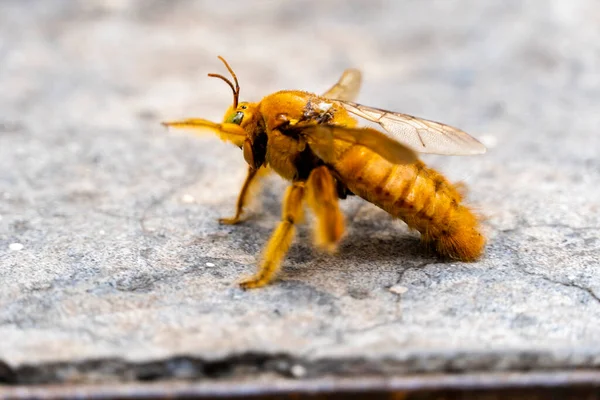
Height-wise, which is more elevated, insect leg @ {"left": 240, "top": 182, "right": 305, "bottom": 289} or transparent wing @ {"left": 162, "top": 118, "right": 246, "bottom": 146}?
transparent wing @ {"left": 162, "top": 118, "right": 246, "bottom": 146}

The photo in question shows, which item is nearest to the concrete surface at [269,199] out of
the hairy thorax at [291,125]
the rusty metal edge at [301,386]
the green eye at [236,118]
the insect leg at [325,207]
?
the rusty metal edge at [301,386]

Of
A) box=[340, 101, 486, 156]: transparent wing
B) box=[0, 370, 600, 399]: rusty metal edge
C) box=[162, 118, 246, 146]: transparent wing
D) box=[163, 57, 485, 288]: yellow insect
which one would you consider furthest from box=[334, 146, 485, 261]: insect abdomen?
box=[0, 370, 600, 399]: rusty metal edge

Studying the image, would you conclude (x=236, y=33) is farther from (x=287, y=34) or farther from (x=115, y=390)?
(x=115, y=390)

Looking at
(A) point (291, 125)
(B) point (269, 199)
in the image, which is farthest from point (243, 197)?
(A) point (291, 125)

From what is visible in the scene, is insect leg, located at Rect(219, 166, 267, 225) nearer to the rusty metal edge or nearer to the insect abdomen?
the insect abdomen

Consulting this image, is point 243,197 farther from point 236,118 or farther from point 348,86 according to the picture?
point 348,86

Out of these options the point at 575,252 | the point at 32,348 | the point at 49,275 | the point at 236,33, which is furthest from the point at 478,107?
the point at 32,348

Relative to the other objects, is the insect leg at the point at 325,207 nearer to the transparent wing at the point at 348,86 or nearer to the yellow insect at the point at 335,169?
the yellow insect at the point at 335,169
